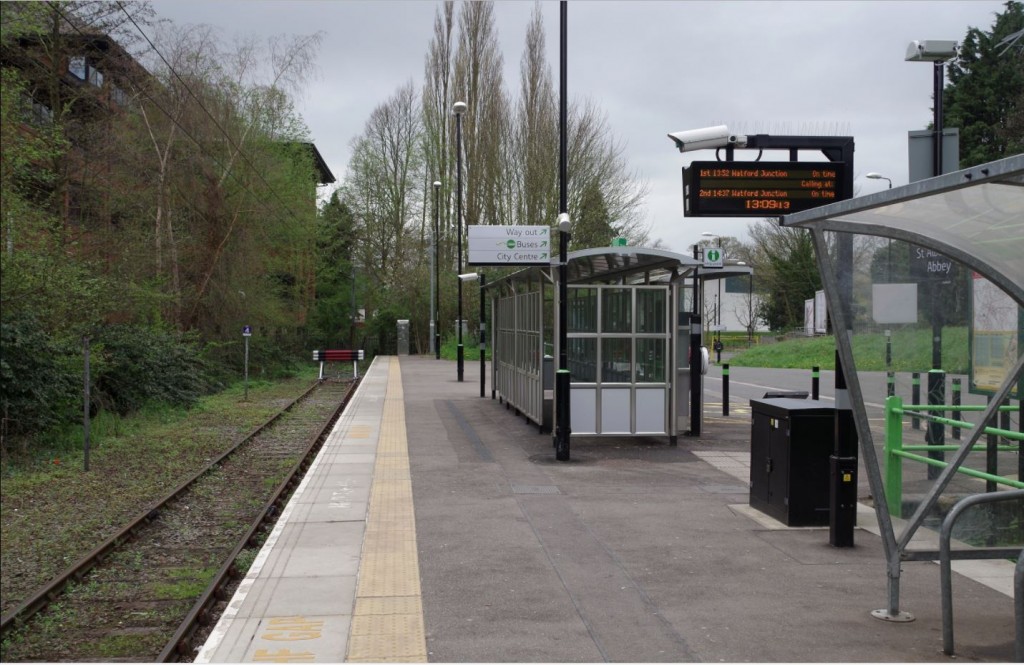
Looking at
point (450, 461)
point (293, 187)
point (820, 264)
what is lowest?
point (450, 461)

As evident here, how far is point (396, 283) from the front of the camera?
173ft

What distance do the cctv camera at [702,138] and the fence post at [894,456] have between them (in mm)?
3613

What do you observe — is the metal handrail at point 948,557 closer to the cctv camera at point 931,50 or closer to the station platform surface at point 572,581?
the station platform surface at point 572,581

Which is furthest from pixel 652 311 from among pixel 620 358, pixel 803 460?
pixel 803 460

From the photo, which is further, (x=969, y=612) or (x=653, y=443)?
(x=653, y=443)

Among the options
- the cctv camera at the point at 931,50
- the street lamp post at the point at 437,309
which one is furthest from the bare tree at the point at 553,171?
the cctv camera at the point at 931,50

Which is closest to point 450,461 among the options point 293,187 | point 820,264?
point 820,264

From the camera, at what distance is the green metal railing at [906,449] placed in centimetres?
646

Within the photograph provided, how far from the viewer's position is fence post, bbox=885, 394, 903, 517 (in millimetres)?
6504

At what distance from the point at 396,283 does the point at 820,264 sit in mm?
47493

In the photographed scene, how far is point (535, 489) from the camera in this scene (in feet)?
34.1

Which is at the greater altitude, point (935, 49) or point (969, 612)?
point (935, 49)

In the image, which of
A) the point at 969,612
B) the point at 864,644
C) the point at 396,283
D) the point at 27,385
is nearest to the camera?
the point at 864,644

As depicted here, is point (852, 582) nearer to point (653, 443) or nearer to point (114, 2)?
point (653, 443)
